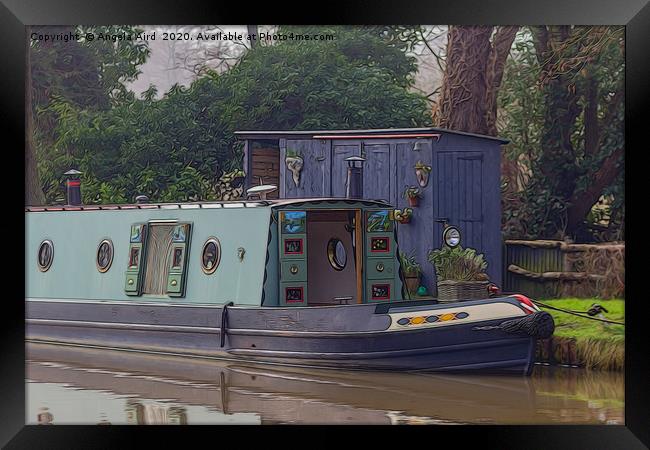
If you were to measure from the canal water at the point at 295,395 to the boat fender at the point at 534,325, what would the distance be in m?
0.56

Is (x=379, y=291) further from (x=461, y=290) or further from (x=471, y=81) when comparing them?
(x=471, y=81)

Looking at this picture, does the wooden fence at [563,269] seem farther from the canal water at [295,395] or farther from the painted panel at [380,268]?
the painted panel at [380,268]

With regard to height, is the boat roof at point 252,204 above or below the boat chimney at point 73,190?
below

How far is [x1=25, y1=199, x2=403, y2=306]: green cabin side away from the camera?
11.1m

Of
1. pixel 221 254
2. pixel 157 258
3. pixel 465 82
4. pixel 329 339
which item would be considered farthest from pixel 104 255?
pixel 465 82

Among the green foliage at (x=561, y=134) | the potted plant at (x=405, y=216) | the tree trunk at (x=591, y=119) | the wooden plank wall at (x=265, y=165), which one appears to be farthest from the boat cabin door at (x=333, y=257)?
the tree trunk at (x=591, y=119)

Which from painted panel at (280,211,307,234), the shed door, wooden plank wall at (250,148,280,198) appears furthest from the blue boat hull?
wooden plank wall at (250,148,280,198)

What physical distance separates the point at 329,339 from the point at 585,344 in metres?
2.92

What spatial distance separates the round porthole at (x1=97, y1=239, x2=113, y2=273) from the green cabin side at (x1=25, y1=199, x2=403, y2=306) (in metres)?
0.01

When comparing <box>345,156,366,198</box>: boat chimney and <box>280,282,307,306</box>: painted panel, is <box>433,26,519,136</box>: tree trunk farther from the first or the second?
<box>280,282,307,306</box>: painted panel

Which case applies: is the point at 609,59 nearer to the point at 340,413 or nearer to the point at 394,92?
the point at 394,92

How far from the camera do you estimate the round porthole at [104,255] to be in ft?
40.6

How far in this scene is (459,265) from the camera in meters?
12.2

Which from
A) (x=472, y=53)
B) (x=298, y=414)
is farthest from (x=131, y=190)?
(x=298, y=414)
